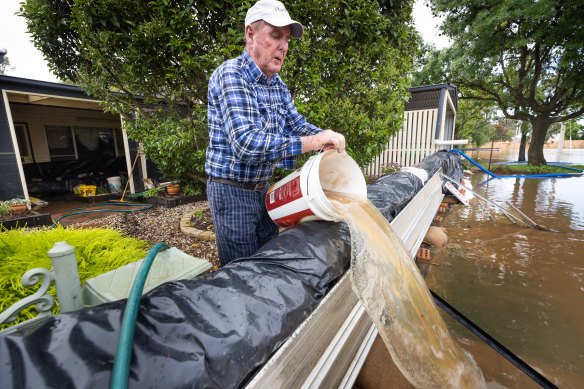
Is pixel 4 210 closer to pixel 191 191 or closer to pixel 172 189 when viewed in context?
pixel 172 189

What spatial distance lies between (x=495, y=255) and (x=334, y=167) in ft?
10.7

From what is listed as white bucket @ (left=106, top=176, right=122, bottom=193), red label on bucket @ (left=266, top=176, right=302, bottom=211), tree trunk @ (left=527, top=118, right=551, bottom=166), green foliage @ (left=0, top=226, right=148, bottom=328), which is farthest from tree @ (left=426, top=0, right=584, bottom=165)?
white bucket @ (left=106, top=176, right=122, bottom=193)

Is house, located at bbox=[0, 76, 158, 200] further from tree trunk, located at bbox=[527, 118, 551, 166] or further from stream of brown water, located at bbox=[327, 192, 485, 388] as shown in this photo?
tree trunk, located at bbox=[527, 118, 551, 166]

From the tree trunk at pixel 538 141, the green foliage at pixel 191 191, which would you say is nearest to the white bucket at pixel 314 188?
the green foliage at pixel 191 191

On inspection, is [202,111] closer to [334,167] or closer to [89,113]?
[334,167]

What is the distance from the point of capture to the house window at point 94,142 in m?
10.4

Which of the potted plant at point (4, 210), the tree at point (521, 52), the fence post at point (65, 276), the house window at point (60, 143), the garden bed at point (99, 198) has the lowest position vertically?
the garden bed at point (99, 198)

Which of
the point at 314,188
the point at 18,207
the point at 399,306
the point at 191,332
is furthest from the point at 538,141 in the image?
the point at 18,207

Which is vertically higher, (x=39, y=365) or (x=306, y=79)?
(x=306, y=79)

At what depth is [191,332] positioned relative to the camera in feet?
2.56

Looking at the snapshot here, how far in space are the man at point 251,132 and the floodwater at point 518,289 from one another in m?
1.96

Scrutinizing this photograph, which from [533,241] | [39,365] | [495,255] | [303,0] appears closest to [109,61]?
[303,0]

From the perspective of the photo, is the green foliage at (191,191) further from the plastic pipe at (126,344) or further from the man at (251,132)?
the plastic pipe at (126,344)

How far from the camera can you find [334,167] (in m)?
1.83
